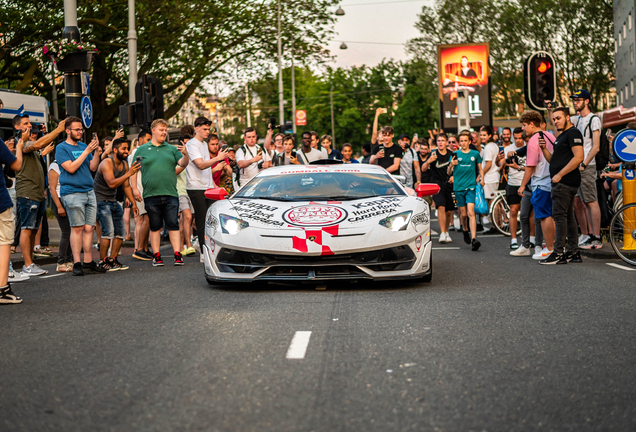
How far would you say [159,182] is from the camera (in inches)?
406

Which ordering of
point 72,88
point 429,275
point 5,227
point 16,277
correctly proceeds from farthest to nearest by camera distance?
point 72,88
point 16,277
point 429,275
point 5,227

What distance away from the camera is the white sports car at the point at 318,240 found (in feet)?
24.2

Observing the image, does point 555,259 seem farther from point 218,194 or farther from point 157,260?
point 157,260

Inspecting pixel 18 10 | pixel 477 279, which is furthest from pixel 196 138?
pixel 18 10

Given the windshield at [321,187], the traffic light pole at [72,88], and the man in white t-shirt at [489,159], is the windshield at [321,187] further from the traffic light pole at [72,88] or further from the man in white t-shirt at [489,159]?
the man in white t-shirt at [489,159]

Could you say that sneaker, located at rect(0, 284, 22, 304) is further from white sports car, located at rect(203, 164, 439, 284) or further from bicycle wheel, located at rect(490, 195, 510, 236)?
bicycle wheel, located at rect(490, 195, 510, 236)

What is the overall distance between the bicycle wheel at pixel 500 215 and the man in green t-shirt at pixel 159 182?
647 cm

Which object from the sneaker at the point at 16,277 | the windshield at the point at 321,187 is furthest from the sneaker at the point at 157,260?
the windshield at the point at 321,187

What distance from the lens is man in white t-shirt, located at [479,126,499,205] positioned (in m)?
14.3

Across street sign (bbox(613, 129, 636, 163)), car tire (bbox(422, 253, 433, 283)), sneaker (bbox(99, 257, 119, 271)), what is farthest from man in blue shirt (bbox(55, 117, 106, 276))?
street sign (bbox(613, 129, 636, 163))

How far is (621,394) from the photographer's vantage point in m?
4.00

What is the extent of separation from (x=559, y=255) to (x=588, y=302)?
312 centimetres

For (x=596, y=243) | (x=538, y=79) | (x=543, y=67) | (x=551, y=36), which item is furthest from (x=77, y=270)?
(x=551, y=36)

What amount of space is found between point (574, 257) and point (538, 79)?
397 centimetres
